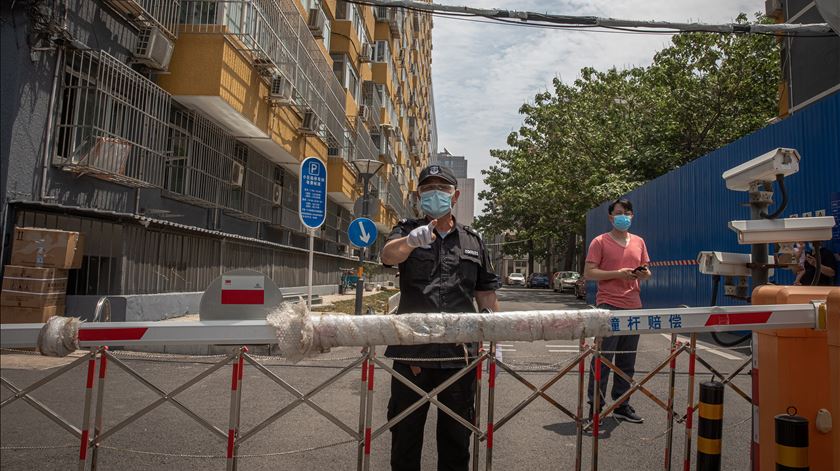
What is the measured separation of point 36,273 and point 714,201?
1195cm

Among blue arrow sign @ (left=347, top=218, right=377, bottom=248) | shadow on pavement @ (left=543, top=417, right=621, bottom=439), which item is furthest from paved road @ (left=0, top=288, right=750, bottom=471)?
blue arrow sign @ (left=347, top=218, right=377, bottom=248)

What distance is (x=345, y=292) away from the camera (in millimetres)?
24781

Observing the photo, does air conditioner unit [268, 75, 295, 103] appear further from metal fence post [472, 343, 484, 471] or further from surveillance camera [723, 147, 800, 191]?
metal fence post [472, 343, 484, 471]

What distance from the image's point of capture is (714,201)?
11859mm

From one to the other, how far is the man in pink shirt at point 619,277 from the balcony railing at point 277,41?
8683 millimetres

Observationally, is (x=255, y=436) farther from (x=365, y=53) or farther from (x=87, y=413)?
(x=365, y=53)

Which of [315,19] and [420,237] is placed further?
[315,19]

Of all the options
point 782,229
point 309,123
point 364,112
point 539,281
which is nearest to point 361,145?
point 364,112

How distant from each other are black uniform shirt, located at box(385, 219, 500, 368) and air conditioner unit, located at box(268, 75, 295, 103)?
11.1m

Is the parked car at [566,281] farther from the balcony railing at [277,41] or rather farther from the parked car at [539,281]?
the balcony railing at [277,41]

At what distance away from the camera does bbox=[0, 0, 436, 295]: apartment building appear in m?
7.88

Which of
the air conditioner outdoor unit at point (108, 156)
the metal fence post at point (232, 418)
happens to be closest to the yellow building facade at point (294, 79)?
the air conditioner outdoor unit at point (108, 156)

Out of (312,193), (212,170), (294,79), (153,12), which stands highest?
(294,79)

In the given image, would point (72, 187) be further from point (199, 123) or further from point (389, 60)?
point (389, 60)
